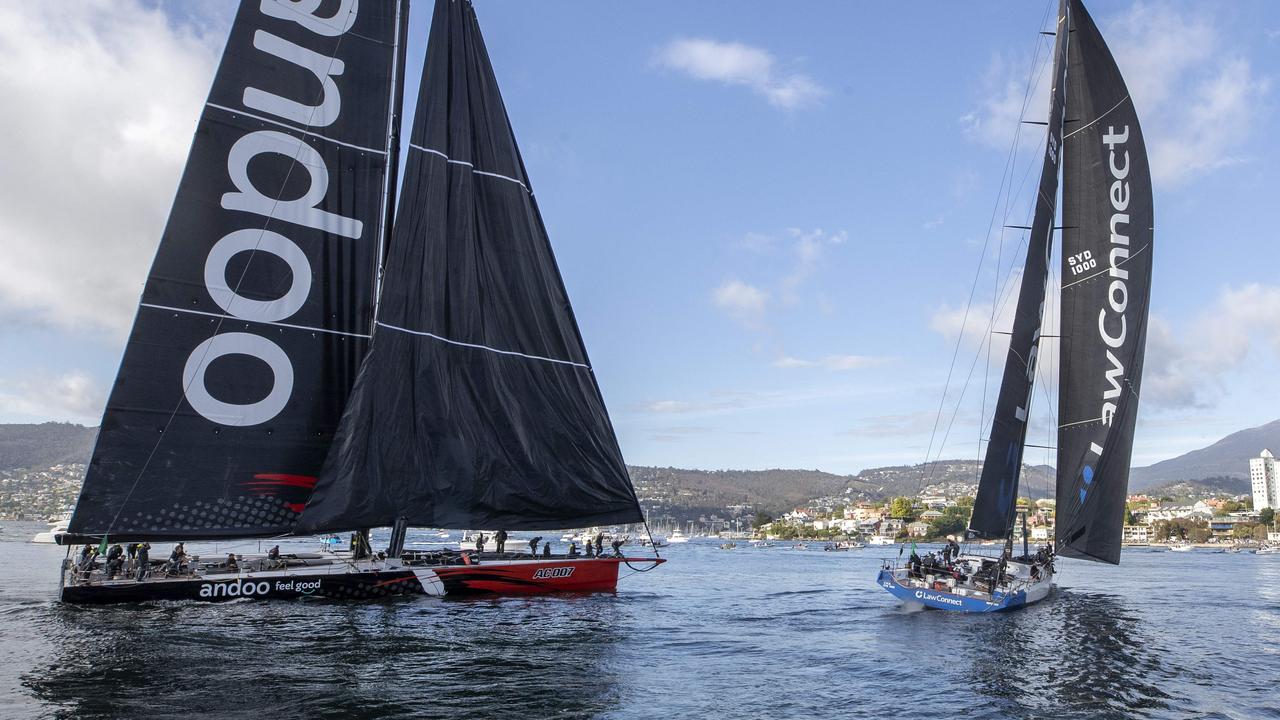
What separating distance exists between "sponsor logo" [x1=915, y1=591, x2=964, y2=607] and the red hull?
25.0 ft

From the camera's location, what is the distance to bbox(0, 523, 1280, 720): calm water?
43.1 ft

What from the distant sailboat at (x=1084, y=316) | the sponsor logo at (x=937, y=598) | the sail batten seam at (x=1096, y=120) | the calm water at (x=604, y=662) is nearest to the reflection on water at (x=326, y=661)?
the calm water at (x=604, y=662)

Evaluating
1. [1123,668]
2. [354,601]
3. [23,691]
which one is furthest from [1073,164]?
[23,691]

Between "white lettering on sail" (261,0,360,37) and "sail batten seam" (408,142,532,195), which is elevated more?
"white lettering on sail" (261,0,360,37)

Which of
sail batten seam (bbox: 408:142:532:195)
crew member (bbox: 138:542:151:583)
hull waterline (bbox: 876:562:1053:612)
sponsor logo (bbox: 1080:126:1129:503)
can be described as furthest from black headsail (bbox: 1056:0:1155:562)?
crew member (bbox: 138:542:151:583)

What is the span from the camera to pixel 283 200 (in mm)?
22156

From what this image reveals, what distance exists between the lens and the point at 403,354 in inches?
866

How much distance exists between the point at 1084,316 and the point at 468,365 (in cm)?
2035

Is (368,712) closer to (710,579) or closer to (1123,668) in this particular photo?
(1123,668)

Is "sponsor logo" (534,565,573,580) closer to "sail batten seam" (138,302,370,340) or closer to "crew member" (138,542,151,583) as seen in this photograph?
"sail batten seam" (138,302,370,340)

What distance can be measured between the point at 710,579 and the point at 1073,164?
29.1 meters

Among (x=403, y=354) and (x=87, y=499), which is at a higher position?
(x=403, y=354)

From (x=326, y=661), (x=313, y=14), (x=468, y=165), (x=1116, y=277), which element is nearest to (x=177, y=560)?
(x=326, y=661)

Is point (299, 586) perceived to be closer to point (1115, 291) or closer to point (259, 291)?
point (259, 291)
